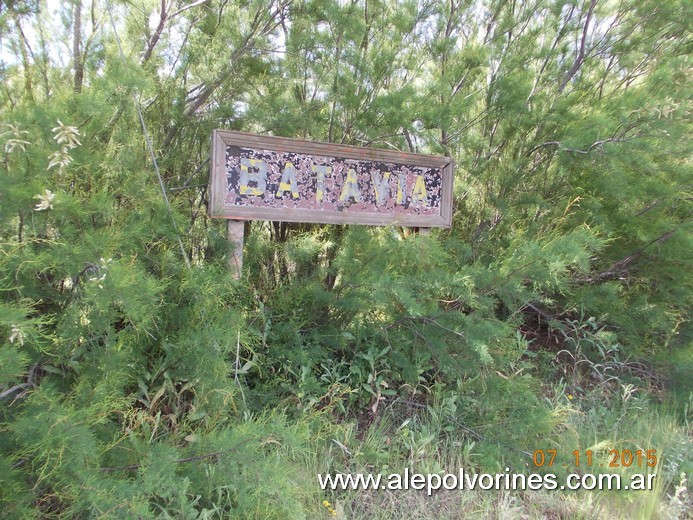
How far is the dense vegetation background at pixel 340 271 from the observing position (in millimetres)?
1661

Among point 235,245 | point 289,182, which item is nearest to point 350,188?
point 289,182

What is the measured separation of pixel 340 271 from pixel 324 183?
21.5 inches

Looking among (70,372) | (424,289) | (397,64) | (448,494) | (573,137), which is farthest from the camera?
(397,64)

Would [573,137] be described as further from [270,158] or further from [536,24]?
[270,158]

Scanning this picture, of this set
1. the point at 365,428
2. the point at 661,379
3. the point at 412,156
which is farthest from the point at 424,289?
the point at 661,379

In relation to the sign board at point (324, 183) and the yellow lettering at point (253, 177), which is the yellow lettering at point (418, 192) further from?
the yellow lettering at point (253, 177)

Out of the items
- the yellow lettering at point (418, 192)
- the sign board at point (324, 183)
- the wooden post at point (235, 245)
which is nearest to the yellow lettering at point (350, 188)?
the sign board at point (324, 183)

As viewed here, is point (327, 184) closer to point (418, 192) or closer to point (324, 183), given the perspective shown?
point (324, 183)

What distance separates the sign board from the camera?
2506 mm

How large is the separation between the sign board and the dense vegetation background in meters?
0.22

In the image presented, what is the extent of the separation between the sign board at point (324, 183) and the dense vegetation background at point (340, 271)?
0.22 metres

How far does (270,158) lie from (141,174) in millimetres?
729

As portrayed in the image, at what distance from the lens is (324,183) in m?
2.76

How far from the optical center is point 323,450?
219cm
